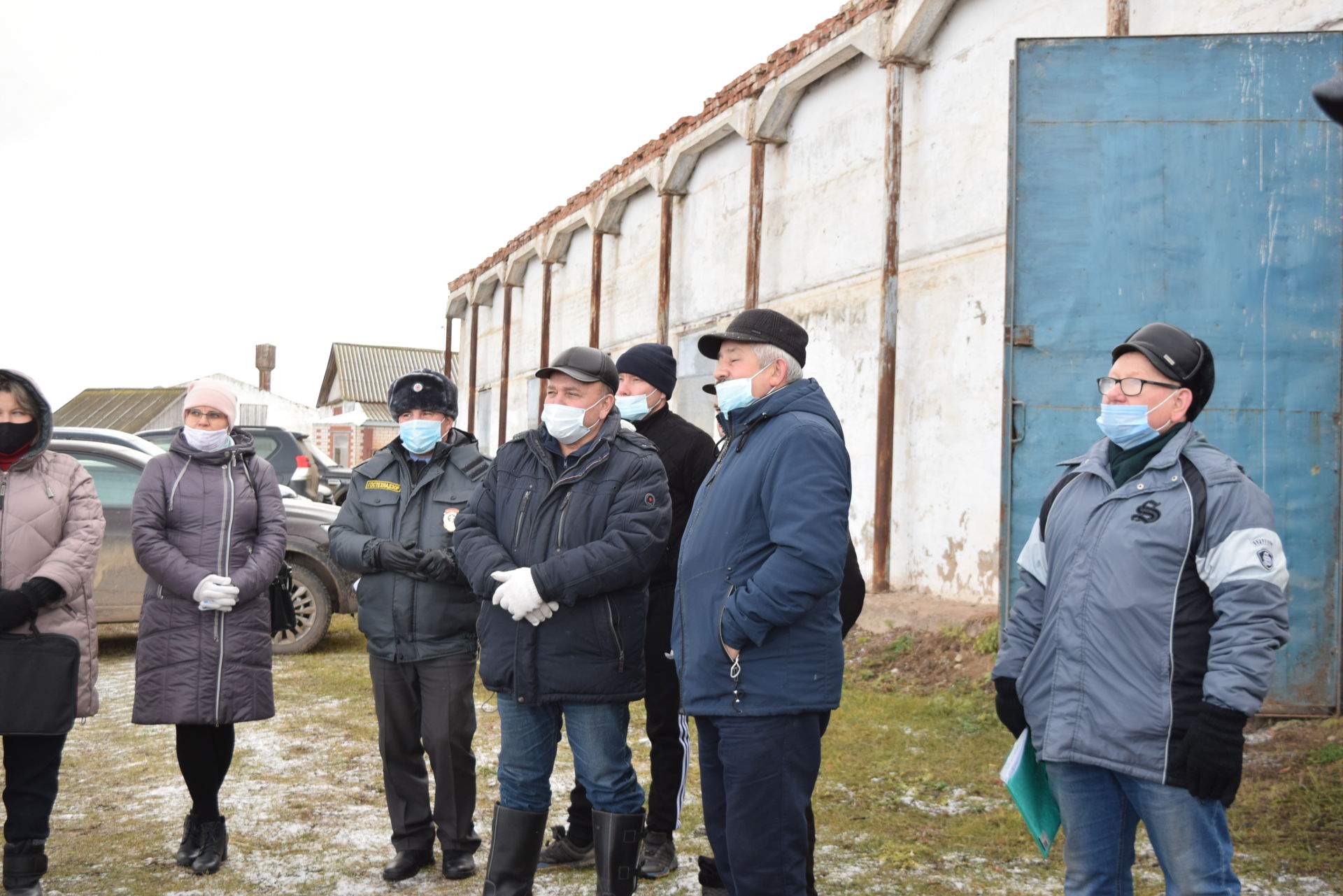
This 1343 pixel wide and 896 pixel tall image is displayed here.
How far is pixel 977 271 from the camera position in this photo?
9148 mm

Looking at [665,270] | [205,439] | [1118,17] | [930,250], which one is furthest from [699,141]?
[205,439]

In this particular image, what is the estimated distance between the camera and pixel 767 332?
11.3 ft

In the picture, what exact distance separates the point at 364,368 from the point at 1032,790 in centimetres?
5896

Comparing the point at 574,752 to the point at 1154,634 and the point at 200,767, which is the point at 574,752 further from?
the point at 1154,634

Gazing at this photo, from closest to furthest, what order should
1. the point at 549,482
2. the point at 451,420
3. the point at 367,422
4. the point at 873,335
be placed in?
1. the point at 549,482
2. the point at 451,420
3. the point at 873,335
4. the point at 367,422

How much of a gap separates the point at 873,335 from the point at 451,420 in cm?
659

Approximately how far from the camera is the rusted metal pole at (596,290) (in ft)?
56.5

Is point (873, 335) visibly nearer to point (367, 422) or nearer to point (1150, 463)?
point (1150, 463)

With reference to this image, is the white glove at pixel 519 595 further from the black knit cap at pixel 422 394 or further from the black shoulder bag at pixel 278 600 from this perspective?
the black shoulder bag at pixel 278 600

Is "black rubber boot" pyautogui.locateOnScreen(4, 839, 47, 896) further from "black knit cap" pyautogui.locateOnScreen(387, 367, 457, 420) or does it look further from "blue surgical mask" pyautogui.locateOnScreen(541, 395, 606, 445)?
"blue surgical mask" pyautogui.locateOnScreen(541, 395, 606, 445)

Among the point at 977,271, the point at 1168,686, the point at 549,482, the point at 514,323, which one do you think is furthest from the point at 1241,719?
the point at 514,323

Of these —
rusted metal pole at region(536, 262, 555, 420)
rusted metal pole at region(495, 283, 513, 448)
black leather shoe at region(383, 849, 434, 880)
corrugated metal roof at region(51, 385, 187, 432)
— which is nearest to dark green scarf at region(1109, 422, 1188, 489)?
black leather shoe at region(383, 849, 434, 880)

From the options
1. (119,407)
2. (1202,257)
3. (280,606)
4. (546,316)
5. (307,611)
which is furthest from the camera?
(119,407)

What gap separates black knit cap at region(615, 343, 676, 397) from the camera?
4781mm
